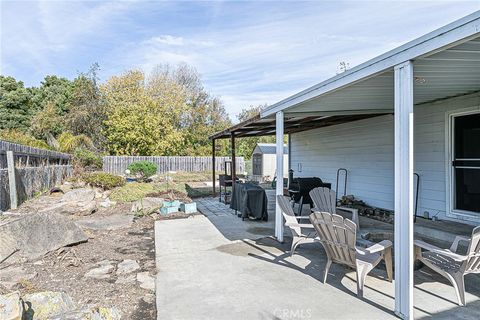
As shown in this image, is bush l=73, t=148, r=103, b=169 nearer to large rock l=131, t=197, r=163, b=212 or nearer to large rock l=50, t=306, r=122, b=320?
large rock l=131, t=197, r=163, b=212

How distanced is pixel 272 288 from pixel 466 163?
4.32 m

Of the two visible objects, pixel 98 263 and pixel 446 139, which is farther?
pixel 446 139

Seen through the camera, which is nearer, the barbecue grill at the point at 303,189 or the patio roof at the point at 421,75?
the patio roof at the point at 421,75

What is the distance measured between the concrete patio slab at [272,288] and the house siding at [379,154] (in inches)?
109

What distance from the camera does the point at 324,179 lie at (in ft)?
32.4

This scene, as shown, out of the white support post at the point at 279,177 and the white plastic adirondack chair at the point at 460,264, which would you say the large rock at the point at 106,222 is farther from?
the white plastic adirondack chair at the point at 460,264

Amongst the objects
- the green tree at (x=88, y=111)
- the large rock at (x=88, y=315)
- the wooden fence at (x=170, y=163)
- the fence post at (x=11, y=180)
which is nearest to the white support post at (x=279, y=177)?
the large rock at (x=88, y=315)

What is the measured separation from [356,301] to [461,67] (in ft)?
8.94

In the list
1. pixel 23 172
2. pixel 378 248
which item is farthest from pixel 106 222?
pixel 378 248

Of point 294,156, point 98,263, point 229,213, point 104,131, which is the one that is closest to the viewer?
point 98,263

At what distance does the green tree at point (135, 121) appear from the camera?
2245 cm

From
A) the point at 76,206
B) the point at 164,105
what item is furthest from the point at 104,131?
the point at 76,206

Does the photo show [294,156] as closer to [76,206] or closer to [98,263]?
[76,206]

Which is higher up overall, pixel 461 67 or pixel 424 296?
pixel 461 67
